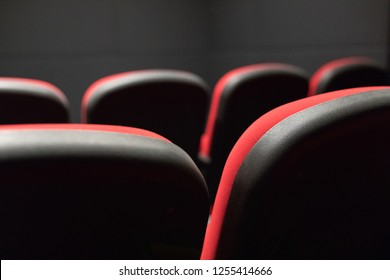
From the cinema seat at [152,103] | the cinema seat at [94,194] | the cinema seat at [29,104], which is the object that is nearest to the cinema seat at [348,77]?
the cinema seat at [152,103]

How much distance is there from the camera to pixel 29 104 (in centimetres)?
132

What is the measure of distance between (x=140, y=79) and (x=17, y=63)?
2.83m

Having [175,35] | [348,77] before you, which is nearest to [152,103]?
[348,77]

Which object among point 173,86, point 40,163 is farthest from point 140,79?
point 40,163

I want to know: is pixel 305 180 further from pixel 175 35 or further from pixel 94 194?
pixel 175 35

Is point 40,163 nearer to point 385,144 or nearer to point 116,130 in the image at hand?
point 116,130

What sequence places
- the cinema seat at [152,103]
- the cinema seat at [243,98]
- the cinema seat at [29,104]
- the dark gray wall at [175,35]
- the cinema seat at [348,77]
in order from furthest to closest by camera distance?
the dark gray wall at [175,35] < the cinema seat at [348,77] < the cinema seat at [243,98] < the cinema seat at [152,103] < the cinema seat at [29,104]

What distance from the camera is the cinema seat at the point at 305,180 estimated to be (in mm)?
478

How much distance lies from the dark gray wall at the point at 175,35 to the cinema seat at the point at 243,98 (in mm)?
2101

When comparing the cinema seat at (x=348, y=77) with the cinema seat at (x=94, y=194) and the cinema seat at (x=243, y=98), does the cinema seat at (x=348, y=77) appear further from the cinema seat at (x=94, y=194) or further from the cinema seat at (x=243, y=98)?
the cinema seat at (x=94, y=194)

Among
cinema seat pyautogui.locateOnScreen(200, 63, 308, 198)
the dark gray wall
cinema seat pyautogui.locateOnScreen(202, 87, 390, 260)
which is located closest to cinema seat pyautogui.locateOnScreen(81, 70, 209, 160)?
cinema seat pyautogui.locateOnScreen(200, 63, 308, 198)

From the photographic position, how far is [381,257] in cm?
67

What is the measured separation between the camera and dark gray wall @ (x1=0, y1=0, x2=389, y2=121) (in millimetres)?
3873

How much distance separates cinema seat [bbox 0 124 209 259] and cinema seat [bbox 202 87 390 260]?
0.05 metres
